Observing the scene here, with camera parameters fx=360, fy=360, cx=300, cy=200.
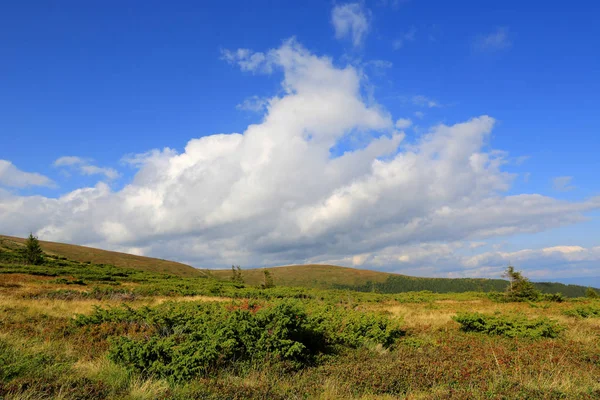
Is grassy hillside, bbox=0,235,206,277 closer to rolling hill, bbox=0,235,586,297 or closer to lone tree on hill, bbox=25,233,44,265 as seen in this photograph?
rolling hill, bbox=0,235,586,297

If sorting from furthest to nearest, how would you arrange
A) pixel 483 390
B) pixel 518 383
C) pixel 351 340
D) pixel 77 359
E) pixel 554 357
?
pixel 351 340 < pixel 554 357 < pixel 77 359 < pixel 518 383 < pixel 483 390

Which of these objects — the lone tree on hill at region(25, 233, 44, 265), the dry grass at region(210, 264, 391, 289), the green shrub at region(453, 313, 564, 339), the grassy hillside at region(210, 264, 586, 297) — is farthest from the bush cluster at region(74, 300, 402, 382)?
the dry grass at region(210, 264, 391, 289)

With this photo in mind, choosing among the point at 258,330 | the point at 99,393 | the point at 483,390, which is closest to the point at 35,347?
the point at 99,393

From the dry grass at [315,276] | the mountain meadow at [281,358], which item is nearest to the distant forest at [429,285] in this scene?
the dry grass at [315,276]

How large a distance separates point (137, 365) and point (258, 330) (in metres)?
2.74

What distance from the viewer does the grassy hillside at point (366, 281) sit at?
113250 mm

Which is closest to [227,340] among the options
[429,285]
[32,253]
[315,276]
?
[32,253]

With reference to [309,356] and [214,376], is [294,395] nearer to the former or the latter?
[214,376]

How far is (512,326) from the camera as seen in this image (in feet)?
45.8

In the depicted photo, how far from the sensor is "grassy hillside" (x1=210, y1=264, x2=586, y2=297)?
113250 mm

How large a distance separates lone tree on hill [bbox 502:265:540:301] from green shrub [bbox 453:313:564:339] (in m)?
25.6

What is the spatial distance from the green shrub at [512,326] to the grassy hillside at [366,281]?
322 feet

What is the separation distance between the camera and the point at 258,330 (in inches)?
346

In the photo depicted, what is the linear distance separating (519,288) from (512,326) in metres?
27.2
